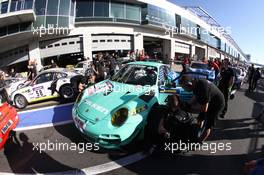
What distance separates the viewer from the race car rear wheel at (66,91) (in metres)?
8.12

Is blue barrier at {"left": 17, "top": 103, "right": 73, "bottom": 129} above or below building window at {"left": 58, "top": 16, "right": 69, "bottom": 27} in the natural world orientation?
below

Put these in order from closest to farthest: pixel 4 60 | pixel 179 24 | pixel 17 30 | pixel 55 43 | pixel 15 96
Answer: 1. pixel 15 96
2. pixel 17 30
3. pixel 55 43
4. pixel 4 60
5. pixel 179 24

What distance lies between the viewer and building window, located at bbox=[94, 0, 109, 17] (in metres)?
25.4

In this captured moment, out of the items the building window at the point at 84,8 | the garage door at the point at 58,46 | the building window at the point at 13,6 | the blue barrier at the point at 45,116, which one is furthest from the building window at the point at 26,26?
the blue barrier at the point at 45,116

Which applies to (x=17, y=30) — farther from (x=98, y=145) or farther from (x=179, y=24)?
(x=179, y=24)

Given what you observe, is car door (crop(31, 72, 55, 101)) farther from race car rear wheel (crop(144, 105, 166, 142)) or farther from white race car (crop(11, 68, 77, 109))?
race car rear wheel (crop(144, 105, 166, 142))

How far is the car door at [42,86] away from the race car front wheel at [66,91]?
1.63 ft

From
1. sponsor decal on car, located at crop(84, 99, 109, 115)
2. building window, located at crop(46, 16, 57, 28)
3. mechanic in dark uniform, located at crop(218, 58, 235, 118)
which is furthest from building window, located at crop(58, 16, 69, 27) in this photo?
sponsor decal on car, located at crop(84, 99, 109, 115)

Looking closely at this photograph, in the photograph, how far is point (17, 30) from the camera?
875 inches

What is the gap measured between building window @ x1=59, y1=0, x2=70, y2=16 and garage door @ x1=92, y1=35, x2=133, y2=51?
4.16 meters

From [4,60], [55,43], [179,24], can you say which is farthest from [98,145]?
[179,24]

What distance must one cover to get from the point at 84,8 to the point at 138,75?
22144 millimetres

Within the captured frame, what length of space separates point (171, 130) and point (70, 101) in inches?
192

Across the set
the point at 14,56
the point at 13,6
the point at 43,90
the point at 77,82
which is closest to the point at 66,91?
the point at 77,82
